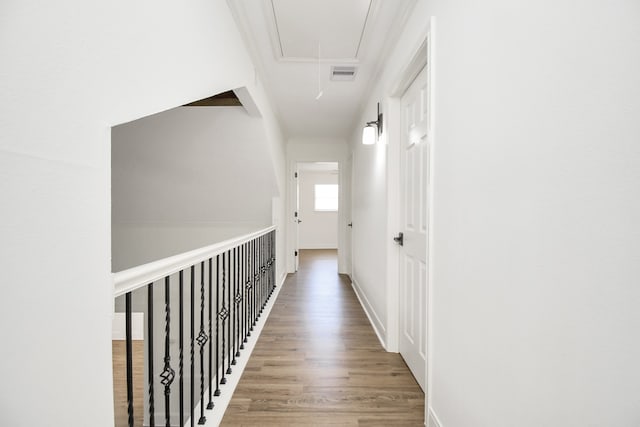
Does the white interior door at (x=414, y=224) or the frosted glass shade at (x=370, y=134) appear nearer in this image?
the white interior door at (x=414, y=224)

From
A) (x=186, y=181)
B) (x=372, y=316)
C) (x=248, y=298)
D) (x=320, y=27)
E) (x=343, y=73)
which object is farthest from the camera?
(x=186, y=181)

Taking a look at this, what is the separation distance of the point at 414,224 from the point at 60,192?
1888mm

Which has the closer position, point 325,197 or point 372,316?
point 372,316

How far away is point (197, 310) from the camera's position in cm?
474

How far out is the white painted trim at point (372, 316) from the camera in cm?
273

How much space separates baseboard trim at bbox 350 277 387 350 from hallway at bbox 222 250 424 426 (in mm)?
56

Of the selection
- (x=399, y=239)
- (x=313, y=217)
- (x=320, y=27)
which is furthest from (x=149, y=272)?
(x=313, y=217)

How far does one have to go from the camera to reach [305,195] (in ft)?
31.5

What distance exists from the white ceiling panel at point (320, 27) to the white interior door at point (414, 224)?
0.58 metres

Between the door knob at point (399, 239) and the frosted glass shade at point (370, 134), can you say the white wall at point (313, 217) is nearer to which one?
the frosted glass shade at point (370, 134)

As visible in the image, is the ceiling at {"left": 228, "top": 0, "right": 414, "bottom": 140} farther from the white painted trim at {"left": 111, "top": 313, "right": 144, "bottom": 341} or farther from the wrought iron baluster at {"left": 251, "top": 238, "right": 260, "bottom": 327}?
the white painted trim at {"left": 111, "top": 313, "right": 144, "bottom": 341}

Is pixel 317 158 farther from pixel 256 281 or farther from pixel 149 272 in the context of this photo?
pixel 149 272

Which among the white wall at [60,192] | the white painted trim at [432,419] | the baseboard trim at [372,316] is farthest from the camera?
the baseboard trim at [372,316]

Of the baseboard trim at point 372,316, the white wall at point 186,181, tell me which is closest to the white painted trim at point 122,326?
the white wall at point 186,181
